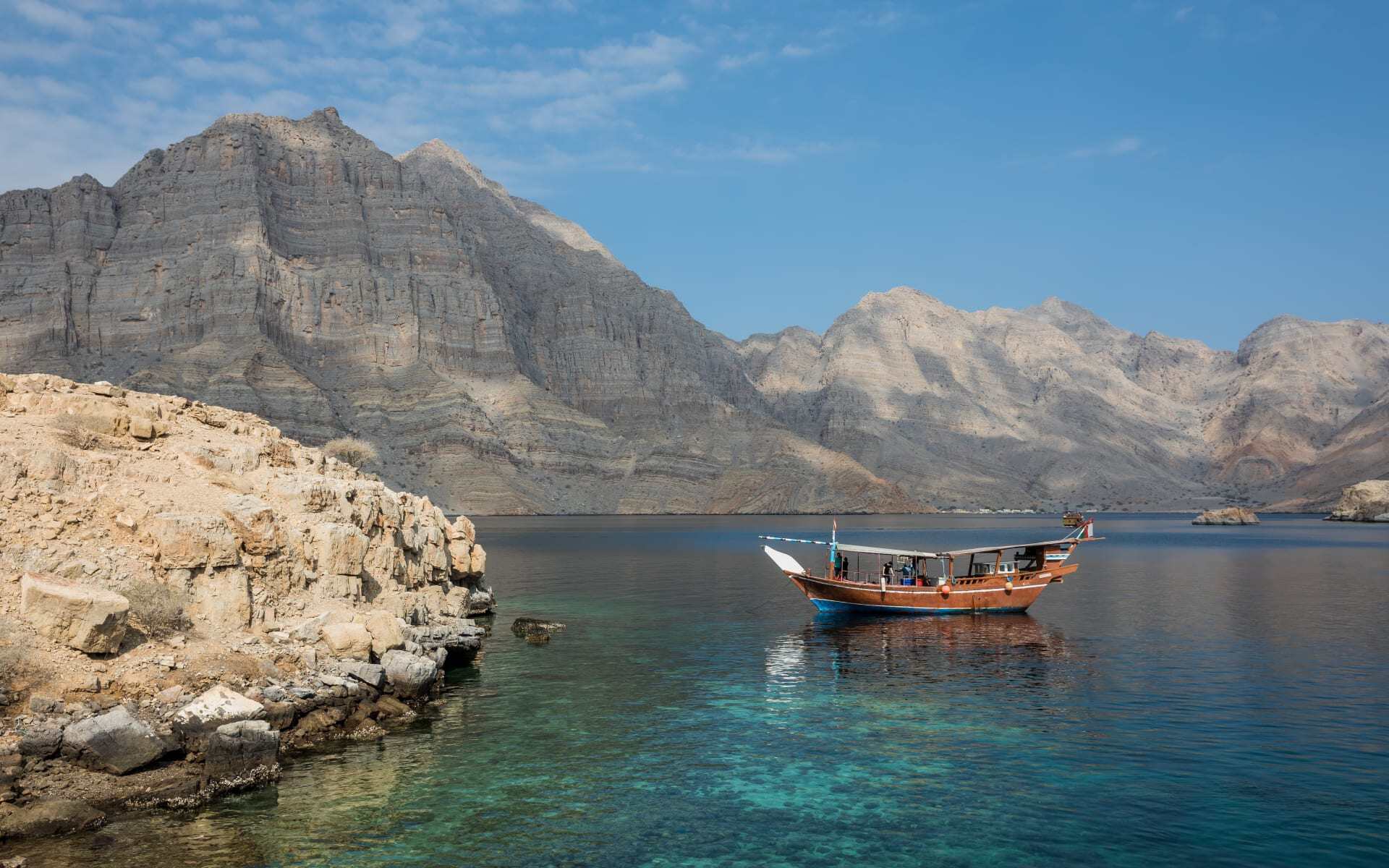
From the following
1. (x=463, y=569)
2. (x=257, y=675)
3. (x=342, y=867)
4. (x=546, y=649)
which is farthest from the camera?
(x=463, y=569)

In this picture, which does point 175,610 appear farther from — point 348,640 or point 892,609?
point 892,609

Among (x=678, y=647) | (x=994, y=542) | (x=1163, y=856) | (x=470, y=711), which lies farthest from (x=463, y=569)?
(x=994, y=542)

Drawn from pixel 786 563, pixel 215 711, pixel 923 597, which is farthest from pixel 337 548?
pixel 923 597

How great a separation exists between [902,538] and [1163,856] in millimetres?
129933

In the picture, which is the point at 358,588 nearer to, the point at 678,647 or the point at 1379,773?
the point at 678,647

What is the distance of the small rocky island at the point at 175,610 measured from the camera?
23344mm

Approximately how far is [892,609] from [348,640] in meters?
34.6

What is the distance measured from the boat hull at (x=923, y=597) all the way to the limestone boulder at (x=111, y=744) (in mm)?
39889

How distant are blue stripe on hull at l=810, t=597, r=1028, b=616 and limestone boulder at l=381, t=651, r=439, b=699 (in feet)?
97.7

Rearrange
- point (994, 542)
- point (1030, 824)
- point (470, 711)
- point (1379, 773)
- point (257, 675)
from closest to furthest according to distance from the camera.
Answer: point (1030, 824)
point (1379, 773)
point (257, 675)
point (470, 711)
point (994, 542)

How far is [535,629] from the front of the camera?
161 ft

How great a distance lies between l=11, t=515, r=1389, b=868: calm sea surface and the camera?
20.9 metres

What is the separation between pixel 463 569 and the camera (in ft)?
182

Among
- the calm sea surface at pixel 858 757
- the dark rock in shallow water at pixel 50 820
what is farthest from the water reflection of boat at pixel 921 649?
the dark rock in shallow water at pixel 50 820
